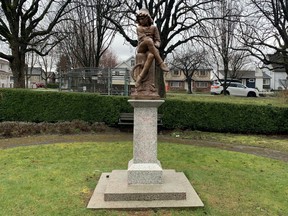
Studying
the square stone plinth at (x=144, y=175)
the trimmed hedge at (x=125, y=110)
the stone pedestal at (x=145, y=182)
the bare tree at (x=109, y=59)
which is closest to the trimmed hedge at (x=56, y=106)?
the trimmed hedge at (x=125, y=110)

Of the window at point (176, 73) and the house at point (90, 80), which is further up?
the window at point (176, 73)

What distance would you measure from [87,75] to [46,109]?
6987 mm

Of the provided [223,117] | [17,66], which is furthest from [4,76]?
[223,117]

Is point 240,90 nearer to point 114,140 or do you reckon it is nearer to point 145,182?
point 114,140

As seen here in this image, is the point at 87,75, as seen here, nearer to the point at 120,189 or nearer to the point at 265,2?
the point at 265,2

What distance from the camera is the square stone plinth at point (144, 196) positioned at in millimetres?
4441

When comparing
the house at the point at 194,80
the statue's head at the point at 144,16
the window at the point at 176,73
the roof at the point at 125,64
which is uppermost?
the roof at the point at 125,64

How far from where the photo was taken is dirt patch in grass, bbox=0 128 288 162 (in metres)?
9.41

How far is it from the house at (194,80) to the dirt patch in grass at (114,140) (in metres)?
56.3

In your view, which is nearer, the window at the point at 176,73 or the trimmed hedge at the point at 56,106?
the trimmed hedge at the point at 56,106

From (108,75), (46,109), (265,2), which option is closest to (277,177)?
(46,109)

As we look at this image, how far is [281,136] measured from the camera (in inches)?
508

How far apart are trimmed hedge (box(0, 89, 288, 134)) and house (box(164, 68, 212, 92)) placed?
177 feet

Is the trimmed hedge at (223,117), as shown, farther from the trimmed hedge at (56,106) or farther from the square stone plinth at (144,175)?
the square stone plinth at (144,175)
